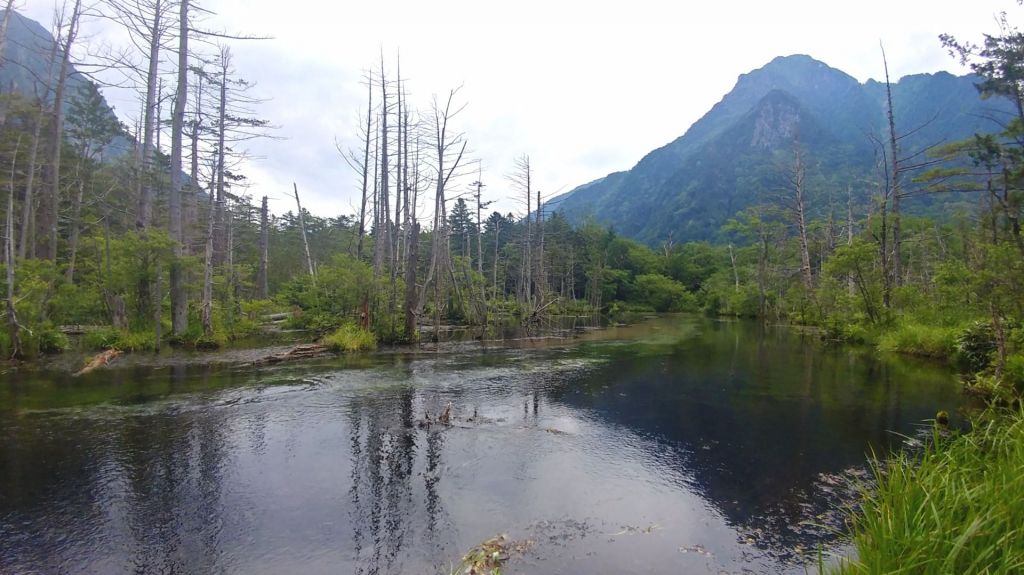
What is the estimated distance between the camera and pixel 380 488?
21.2ft

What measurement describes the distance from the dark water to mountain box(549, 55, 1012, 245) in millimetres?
78472

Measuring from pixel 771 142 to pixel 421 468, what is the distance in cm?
15157

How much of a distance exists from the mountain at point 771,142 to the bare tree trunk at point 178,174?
243 feet

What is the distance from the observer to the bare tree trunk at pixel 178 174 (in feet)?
59.1

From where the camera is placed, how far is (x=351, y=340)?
19203 millimetres

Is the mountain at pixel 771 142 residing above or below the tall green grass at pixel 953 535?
above

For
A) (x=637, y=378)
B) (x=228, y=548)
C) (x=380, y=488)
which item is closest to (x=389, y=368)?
(x=637, y=378)

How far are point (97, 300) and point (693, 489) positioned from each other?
21.7m

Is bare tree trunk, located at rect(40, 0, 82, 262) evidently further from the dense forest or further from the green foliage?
the green foliage

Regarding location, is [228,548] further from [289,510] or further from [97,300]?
[97,300]

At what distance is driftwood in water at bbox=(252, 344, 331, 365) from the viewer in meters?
15.8

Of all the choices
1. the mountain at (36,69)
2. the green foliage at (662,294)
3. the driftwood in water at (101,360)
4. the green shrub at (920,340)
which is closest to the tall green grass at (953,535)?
the green shrub at (920,340)

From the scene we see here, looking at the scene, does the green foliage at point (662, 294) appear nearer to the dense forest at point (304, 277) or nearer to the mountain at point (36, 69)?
the dense forest at point (304, 277)

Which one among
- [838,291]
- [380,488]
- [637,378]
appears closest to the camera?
[380,488]
